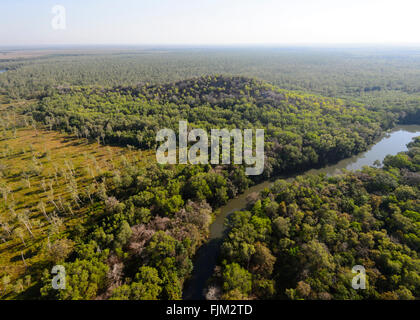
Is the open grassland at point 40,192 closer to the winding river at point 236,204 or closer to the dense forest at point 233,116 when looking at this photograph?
the dense forest at point 233,116

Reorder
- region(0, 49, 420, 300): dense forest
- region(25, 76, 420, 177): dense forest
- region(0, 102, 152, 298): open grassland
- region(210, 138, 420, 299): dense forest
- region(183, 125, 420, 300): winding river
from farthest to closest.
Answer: region(25, 76, 420, 177): dense forest
region(0, 102, 152, 298): open grassland
region(183, 125, 420, 300): winding river
region(0, 49, 420, 300): dense forest
region(210, 138, 420, 299): dense forest

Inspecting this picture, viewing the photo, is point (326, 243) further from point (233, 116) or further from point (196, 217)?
point (233, 116)

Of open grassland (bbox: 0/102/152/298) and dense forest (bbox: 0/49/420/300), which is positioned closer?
dense forest (bbox: 0/49/420/300)

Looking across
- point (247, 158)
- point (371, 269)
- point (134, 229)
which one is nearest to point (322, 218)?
point (371, 269)

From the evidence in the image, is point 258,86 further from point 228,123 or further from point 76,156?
point 76,156

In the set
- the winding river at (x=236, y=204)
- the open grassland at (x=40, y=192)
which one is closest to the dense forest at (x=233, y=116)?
the winding river at (x=236, y=204)

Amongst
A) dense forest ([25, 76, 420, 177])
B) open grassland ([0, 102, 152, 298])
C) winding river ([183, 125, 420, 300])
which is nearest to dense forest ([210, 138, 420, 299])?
winding river ([183, 125, 420, 300])

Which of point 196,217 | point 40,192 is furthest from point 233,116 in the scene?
point 40,192

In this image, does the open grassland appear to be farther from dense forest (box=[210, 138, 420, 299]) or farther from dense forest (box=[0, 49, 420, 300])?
dense forest (box=[210, 138, 420, 299])
